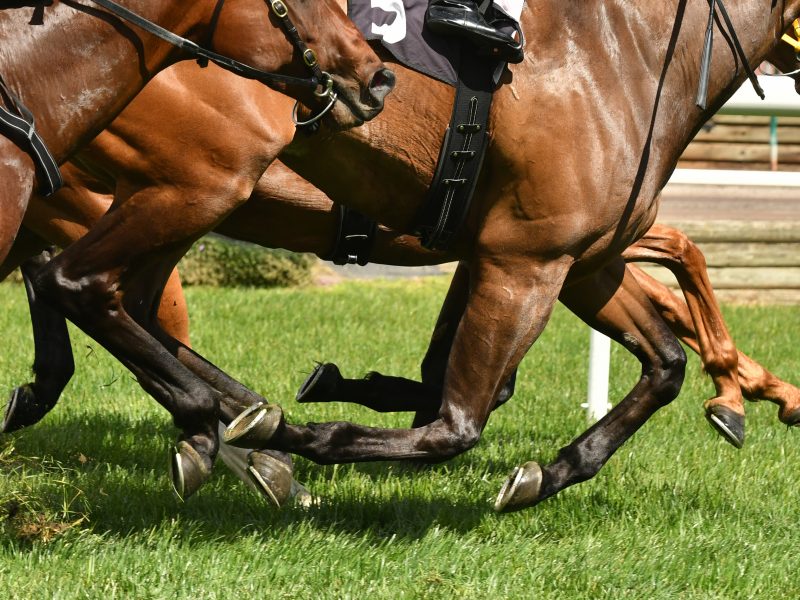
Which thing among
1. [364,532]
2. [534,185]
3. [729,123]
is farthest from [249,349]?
[729,123]

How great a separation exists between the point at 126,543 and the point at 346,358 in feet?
11.6

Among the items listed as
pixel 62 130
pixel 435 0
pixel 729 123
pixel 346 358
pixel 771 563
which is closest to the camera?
pixel 62 130

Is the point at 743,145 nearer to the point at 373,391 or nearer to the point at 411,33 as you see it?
the point at 373,391

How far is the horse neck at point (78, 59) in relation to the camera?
294 centimetres

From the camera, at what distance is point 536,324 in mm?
3740

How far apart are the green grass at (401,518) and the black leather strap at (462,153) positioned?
1041 millimetres

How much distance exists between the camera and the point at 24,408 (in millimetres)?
4633

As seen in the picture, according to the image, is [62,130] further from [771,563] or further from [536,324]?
[771,563]

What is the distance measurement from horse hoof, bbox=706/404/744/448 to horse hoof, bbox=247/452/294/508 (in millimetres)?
1911

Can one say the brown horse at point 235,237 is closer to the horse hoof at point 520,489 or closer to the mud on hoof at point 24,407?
the mud on hoof at point 24,407

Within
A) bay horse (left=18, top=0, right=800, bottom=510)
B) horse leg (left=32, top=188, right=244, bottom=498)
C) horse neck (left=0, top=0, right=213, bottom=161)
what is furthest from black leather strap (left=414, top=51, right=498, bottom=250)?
horse neck (left=0, top=0, right=213, bottom=161)

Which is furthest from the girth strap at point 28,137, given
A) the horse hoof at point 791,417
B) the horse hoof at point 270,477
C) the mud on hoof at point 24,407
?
the horse hoof at point 791,417

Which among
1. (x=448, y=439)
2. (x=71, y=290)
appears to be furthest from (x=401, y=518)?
(x=71, y=290)

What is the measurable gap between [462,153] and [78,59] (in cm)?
119
